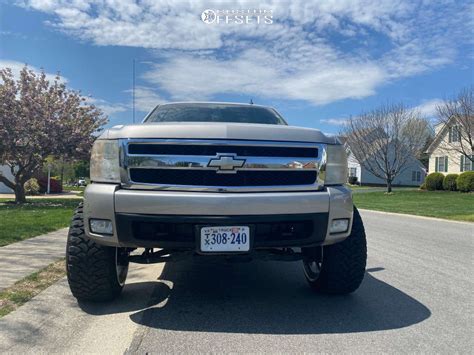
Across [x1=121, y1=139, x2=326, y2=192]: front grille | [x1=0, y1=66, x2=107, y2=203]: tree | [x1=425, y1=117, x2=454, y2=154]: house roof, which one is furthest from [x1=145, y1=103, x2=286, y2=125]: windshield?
[x1=425, y1=117, x2=454, y2=154]: house roof

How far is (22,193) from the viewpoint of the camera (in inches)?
731

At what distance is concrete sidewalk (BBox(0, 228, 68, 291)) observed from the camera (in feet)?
15.3

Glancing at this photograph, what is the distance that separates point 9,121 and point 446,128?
27.3 metres

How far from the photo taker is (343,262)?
383 cm

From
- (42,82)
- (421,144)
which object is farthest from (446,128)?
(42,82)

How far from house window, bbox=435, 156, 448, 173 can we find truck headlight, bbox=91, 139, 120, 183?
38.8 metres

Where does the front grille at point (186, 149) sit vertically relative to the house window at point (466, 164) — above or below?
above

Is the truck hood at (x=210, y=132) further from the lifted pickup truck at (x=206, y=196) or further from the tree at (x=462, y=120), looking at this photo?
the tree at (x=462, y=120)

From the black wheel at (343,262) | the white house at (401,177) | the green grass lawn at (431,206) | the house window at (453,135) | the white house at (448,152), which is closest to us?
the black wheel at (343,262)

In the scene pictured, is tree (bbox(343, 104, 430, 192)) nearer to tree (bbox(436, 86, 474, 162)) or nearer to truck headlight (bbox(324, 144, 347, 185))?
tree (bbox(436, 86, 474, 162))

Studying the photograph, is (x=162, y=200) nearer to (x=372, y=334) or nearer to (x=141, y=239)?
(x=141, y=239)

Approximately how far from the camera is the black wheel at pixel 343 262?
3836 mm

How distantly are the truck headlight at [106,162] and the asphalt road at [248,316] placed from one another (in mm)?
1085

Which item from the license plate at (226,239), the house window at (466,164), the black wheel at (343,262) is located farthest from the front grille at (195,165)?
the house window at (466,164)
